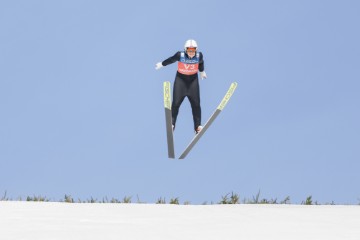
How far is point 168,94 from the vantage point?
11.3 m

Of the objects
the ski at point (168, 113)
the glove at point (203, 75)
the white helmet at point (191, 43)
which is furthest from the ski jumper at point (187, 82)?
the ski at point (168, 113)

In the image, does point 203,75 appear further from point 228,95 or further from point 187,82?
point 228,95

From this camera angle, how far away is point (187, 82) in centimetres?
1177

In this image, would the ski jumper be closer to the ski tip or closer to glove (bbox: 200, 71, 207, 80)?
glove (bbox: 200, 71, 207, 80)
